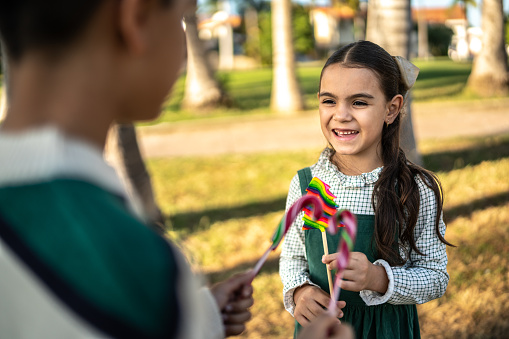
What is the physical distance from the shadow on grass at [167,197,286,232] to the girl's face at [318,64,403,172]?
425 centimetres

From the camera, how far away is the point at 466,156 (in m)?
8.22

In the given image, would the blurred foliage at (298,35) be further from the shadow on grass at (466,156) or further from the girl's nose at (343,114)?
the girl's nose at (343,114)

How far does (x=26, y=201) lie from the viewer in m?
0.85

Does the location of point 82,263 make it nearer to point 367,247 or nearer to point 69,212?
point 69,212

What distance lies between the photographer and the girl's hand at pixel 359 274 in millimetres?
1903

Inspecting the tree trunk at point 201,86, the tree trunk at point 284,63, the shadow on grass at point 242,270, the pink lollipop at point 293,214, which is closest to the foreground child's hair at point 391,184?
the pink lollipop at point 293,214

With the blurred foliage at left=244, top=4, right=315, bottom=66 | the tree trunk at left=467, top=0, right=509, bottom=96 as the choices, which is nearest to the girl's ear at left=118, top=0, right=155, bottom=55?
the tree trunk at left=467, top=0, right=509, bottom=96

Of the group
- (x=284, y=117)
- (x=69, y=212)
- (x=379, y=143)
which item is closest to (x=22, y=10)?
(x=69, y=212)

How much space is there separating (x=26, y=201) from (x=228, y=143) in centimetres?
1080

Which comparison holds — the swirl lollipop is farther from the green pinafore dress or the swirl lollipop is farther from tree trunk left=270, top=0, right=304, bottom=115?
tree trunk left=270, top=0, right=304, bottom=115

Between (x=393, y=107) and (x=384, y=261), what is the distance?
0.63 meters

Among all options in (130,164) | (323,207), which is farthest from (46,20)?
(130,164)

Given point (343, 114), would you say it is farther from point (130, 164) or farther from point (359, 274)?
point (130, 164)

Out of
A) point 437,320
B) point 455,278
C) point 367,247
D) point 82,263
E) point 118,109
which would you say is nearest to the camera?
point 82,263
